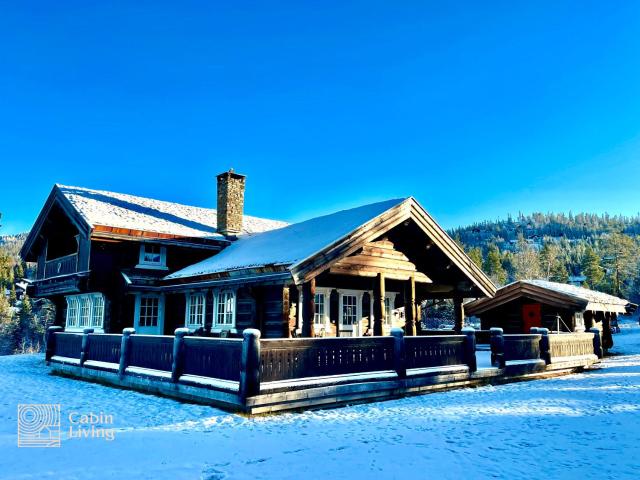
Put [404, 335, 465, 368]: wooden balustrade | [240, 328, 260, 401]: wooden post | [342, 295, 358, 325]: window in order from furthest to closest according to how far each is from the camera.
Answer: [342, 295, 358, 325]: window → [404, 335, 465, 368]: wooden balustrade → [240, 328, 260, 401]: wooden post

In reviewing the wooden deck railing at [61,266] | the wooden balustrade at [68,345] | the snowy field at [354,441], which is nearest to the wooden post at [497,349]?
the snowy field at [354,441]

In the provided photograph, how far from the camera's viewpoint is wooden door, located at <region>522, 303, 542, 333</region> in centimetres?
2691

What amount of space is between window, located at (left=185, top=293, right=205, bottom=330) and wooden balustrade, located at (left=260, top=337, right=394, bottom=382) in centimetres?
890

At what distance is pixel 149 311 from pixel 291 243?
27.3ft

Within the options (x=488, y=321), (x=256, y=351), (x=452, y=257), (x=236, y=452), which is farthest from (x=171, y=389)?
(x=488, y=321)

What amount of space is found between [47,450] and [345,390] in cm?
628

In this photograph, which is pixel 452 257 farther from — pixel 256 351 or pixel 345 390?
pixel 256 351

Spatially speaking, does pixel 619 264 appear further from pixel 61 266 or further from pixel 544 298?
pixel 61 266

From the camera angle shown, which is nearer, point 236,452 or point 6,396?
point 236,452

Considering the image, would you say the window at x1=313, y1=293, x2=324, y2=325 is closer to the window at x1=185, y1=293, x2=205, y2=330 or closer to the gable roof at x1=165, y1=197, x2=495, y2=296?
the gable roof at x1=165, y1=197, x2=495, y2=296

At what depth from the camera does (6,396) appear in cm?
1257

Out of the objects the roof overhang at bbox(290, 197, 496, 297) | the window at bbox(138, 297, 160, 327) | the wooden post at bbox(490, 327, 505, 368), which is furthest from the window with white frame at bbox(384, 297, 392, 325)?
the window at bbox(138, 297, 160, 327)
